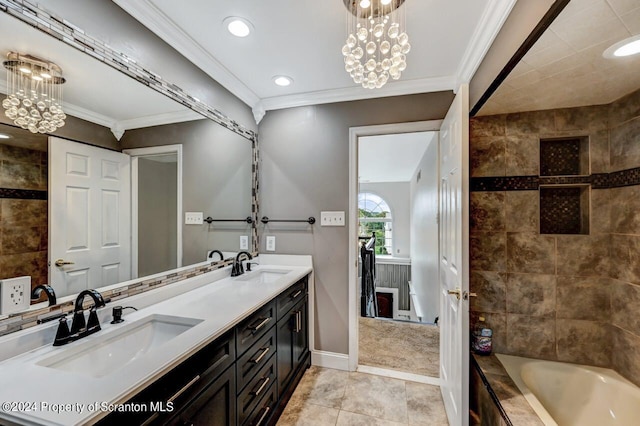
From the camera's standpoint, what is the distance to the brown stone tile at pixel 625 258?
1547 millimetres

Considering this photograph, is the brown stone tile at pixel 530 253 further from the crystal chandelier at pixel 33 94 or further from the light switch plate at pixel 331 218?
the crystal chandelier at pixel 33 94

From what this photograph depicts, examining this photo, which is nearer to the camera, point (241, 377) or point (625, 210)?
point (241, 377)

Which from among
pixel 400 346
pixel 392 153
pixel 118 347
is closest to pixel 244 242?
pixel 118 347

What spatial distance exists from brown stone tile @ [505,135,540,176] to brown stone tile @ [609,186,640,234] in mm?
436

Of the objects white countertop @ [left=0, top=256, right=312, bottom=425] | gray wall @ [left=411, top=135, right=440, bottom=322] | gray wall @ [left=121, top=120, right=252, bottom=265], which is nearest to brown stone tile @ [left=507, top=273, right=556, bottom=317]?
gray wall @ [left=411, top=135, right=440, bottom=322]

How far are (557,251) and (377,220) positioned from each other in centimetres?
590

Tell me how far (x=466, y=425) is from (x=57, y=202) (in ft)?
7.48

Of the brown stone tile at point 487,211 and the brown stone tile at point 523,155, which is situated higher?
the brown stone tile at point 523,155

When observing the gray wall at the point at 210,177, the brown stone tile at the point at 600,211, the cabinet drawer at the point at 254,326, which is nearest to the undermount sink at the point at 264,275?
the gray wall at the point at 210,177

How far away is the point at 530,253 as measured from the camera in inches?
73.7

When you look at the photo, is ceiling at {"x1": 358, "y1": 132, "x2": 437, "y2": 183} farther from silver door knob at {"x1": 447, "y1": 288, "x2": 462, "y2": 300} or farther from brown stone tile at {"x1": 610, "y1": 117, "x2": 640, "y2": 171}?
silver door knob at {"x1": 447, "y1": 288, "x2": 462, "y2": 300}

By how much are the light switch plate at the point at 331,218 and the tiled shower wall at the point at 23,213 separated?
1.72 m

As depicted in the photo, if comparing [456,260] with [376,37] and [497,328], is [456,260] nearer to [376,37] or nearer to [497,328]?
[497,328]

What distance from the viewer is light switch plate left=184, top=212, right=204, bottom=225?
72.6 inches
